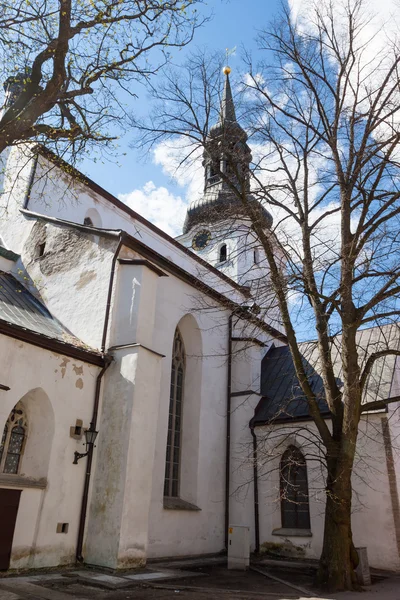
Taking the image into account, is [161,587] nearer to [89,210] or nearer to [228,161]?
[228,161]

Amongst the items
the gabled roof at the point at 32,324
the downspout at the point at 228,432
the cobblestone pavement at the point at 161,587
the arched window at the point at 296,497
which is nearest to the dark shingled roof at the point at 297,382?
the downspout at the point at 228,432

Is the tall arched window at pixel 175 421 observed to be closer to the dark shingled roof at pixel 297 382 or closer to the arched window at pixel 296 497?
the dark shingled roof at pixel 297 382

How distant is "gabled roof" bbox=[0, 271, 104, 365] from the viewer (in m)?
9.20

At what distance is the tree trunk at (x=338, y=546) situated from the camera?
8125 mm

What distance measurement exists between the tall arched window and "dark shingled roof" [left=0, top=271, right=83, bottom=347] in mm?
3343

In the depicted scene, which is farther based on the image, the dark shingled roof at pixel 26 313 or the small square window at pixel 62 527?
the dark shingled roof at pixel 26 313

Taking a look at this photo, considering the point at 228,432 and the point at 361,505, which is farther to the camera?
the point at 228,432

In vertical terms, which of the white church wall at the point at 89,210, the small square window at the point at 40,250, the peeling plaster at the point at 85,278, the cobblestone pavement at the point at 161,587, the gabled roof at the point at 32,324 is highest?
the white church wall at the point at 89,210

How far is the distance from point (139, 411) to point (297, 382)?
22.9 feet

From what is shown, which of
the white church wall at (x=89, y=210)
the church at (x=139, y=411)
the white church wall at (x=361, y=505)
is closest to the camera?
the church at (x=139, y=411)

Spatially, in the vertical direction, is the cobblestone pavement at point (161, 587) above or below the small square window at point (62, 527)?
below

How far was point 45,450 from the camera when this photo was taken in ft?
30.1

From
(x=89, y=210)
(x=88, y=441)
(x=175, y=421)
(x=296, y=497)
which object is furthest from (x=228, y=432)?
(x=89, y=210)

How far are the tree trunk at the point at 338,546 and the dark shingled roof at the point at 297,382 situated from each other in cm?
275
